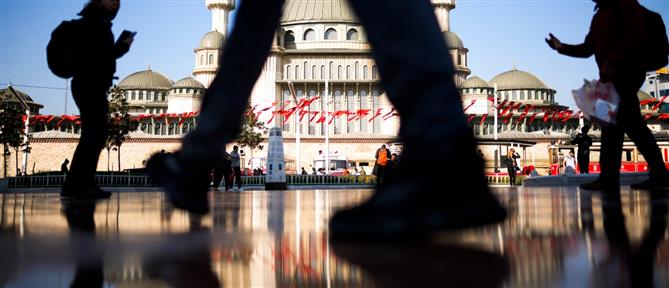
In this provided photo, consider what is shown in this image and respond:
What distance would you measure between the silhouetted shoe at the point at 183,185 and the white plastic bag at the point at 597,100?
2151 mm

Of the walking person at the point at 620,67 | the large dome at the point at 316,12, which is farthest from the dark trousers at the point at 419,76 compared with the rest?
the large dome at the point at 316,12

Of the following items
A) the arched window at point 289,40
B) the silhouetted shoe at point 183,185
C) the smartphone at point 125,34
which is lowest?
the silhouetted shoe at point 183,185

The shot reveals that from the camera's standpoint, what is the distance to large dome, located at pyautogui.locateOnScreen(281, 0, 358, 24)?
62.7 meters

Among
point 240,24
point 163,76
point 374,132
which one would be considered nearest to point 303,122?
point 374,132

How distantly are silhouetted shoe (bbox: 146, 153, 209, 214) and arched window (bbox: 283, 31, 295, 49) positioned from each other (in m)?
59.8

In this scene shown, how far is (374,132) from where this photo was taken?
5869cm

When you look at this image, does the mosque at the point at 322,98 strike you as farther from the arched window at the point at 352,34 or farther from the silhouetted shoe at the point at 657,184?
the silhouetted shoe at the point at 657,184

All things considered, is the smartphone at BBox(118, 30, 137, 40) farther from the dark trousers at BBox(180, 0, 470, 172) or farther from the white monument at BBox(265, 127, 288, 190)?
the white monument at BBox(265, 127, 288, 190)

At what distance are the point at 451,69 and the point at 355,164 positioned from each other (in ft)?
164

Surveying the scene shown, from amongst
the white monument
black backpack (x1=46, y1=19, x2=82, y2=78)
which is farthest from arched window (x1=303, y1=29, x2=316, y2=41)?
black backpack (x1=46, y1=19, x2=82, y2=78)

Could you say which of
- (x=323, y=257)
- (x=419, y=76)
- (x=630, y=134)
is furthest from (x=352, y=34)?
(x=323, y=257)

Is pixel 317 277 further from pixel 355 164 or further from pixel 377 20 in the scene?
pixel 355 164

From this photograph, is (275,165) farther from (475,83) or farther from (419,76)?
(475,83)

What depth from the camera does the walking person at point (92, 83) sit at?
3.46 m
